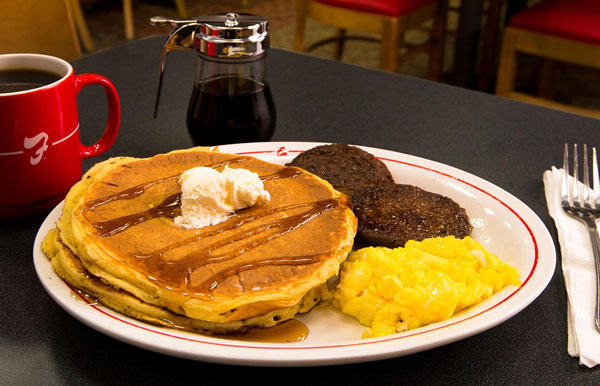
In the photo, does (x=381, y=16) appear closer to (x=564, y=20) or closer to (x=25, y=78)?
(x=564, y=20)

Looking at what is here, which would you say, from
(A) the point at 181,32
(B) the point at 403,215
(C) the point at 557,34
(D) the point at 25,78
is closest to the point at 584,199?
(B) the point at 403,215

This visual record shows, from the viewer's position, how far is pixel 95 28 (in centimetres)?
543

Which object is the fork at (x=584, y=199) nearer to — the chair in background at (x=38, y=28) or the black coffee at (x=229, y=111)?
the black coffee at (x=229, y=111)

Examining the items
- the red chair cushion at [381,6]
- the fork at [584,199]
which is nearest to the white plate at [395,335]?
the fork at [584,199]

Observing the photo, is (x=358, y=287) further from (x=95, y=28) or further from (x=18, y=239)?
(x=95, y=28)

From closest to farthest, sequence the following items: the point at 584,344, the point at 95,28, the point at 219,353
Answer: the point at 219,353, the point at 584,344, the point at 95,28

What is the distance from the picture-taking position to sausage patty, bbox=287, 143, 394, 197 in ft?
4.24

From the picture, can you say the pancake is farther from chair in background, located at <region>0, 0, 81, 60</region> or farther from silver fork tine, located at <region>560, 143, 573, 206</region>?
chair in background, located at <region>0, 0, 81, 60</region>

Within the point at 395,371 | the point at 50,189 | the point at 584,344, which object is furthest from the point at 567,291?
the point at 50,189

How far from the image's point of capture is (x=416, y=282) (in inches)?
38.7

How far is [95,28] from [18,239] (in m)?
4.69

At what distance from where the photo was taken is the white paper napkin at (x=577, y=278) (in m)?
0.97

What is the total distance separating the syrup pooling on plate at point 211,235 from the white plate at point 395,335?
0.27ft

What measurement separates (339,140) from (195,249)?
0.78 m
